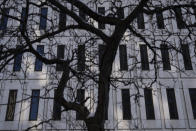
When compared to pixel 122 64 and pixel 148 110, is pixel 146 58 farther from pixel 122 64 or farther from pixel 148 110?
pixel 148 110

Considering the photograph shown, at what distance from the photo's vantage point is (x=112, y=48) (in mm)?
5543

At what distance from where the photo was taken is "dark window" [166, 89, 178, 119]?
2044cm

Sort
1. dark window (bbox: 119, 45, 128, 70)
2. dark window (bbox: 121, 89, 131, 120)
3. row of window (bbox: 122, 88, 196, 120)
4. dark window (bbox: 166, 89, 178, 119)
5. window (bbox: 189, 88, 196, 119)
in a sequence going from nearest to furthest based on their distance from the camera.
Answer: dark window (bbox: 121, 89, 131, 120) → row of window (bbox: 122, 88, 196, 120) → dark window (bbox: 166, 89, 178, 119) → window (bbox: 189, 88, 196, 119) → dark window (bbox: 119, 45, 128, 70)

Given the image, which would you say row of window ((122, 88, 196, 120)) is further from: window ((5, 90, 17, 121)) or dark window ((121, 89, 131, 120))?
window ((5, 90, 17, 121))

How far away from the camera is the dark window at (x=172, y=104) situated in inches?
805

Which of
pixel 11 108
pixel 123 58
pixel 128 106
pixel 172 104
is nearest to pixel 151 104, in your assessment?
pixel 172 104

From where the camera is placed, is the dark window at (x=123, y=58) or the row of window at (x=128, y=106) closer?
the row of window at (x=128, y=106)

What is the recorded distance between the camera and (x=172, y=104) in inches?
818

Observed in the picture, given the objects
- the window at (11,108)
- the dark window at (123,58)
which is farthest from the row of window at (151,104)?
the window at (11,108)

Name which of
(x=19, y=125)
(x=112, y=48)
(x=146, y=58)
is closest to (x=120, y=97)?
(x=146, y=58)

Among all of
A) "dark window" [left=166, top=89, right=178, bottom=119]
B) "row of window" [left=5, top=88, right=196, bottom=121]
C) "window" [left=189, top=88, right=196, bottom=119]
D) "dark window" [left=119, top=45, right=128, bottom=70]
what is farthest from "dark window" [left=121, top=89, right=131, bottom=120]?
"window" [left=189, top=88, right=196, bottom=119]

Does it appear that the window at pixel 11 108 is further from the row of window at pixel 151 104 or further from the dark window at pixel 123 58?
the dark window at pixel 123 58

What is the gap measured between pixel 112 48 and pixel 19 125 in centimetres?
1640

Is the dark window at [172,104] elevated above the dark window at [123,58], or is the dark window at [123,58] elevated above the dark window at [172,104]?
the dark window at [123,58]
